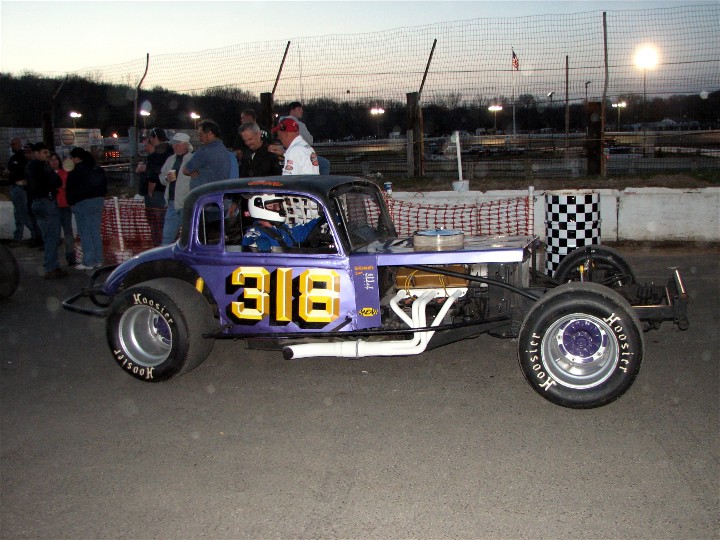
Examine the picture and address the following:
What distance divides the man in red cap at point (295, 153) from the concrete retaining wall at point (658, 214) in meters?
4.70

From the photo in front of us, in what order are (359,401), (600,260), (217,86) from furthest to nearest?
(217,86) → (600,260) → (359,401)

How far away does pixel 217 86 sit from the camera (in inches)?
515

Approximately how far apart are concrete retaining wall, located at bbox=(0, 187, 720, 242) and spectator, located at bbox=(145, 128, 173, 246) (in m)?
5.66

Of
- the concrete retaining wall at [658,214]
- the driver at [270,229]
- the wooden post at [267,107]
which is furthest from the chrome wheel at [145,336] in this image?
the wooden post at [267,107]

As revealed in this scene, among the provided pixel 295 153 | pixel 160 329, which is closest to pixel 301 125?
pixel 295 153

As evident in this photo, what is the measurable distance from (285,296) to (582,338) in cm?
212

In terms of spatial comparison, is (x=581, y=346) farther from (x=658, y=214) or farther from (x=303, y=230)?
(x=658, y=214)

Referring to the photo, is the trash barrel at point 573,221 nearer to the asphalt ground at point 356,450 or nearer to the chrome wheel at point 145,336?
the asphalt ground at point 356,450

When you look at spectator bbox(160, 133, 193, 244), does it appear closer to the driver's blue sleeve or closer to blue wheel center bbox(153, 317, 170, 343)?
blue wheel center bbox(153, 317, 170, 343)

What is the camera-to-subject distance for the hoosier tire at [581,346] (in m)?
4.37

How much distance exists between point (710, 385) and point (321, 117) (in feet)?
40.4

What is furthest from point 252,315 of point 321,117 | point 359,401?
point 321,117

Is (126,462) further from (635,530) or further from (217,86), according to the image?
(217,86)

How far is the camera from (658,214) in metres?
10.4
